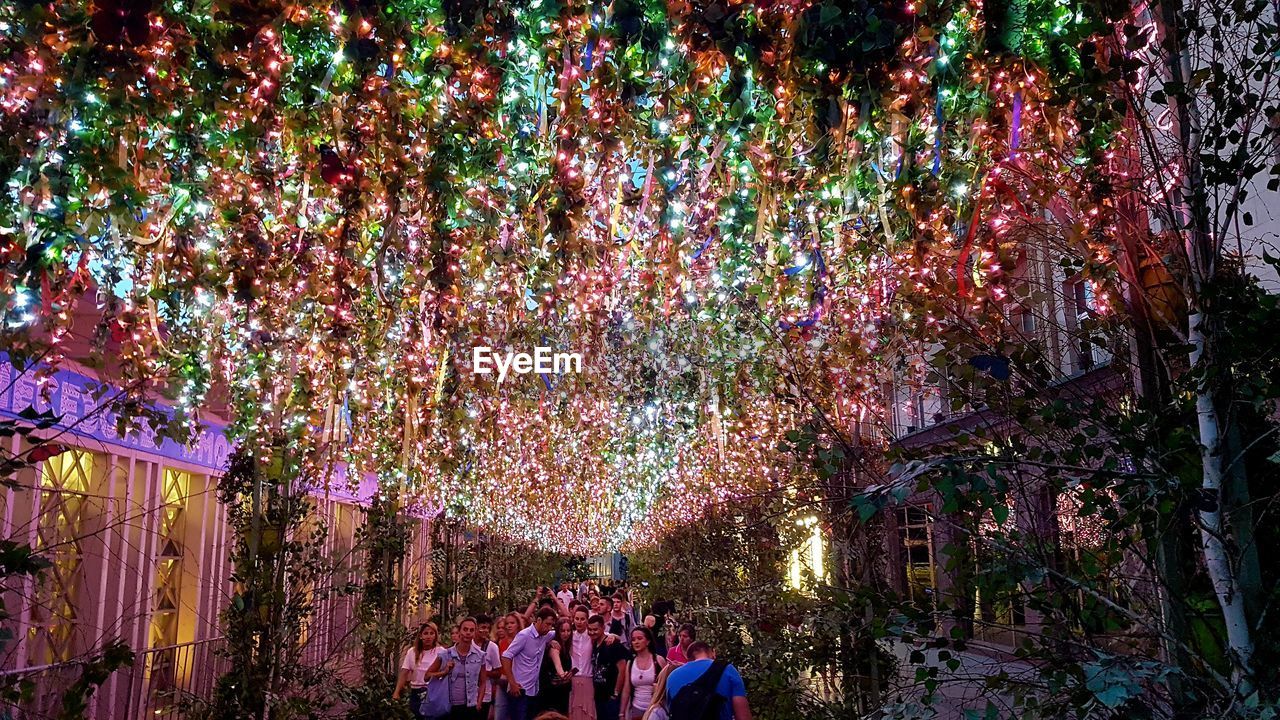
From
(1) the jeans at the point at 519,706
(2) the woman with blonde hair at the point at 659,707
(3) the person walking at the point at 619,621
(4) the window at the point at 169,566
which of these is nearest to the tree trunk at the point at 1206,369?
(2) the woman with blonde hair at the point at 659,707

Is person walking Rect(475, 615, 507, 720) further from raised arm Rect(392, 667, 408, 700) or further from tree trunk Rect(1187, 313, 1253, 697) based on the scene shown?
tree trunk Rect(1187, 313, 1253, 697)

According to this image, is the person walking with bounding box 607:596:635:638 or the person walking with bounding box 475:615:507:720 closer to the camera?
the person walking with bounding box 475:615:507:720

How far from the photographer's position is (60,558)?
7.85m

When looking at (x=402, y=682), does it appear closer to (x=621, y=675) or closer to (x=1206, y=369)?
(x=621, y=675)

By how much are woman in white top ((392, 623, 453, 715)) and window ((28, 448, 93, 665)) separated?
2.71m

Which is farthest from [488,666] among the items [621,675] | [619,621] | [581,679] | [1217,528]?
[1217,528]

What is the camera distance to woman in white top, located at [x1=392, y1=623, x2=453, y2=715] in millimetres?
8656

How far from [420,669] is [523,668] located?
927mm

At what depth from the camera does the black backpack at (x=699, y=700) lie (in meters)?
5.50

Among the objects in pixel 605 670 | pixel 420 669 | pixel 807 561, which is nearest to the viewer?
pixel 420 669

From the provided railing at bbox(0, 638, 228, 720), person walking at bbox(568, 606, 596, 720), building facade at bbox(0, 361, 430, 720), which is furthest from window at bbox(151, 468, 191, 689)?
person walking at bbox(568, 606, 596, 720)

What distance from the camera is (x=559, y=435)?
52.6 feet

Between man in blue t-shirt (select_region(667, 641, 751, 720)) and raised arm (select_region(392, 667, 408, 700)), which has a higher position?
man in blue t-shirt (select_region(667, 641, 751, 720))

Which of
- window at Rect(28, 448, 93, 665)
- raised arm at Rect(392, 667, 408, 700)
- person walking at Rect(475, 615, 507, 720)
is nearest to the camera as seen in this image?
window at Rect(28, 448, 93, 665)
